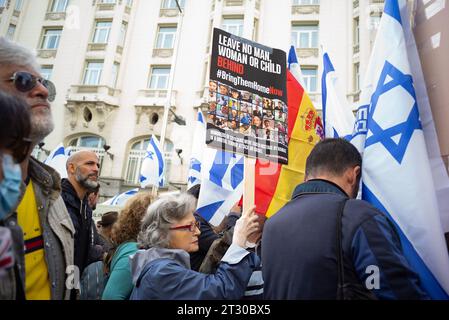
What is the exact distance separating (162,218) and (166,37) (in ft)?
56.0

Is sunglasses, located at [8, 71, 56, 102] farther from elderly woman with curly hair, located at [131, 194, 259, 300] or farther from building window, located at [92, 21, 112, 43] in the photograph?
building window, located at [92, 21, 112, 43]

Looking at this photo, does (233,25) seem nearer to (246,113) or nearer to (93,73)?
(93,73)

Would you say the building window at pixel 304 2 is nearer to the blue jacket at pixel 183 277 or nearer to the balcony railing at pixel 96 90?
the balcony railing at pixel 96 90

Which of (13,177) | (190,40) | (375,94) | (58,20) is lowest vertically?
(13,177)

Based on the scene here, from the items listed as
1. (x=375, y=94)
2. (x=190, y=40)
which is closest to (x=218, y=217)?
(x=375, y=94)

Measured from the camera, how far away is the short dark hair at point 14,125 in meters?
0.85

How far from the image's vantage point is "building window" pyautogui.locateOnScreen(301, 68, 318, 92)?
15384 mm

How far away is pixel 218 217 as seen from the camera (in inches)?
151

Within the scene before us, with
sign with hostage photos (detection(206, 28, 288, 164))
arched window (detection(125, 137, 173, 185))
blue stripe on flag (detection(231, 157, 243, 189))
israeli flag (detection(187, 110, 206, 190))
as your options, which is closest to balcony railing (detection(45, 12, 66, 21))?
arched window (detection(125, 137, 173, 185))

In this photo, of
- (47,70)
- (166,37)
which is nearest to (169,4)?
(166,37)

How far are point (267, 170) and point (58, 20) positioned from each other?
19.3 m

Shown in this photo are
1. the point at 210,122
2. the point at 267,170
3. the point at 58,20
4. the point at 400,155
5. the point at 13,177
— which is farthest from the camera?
the point at 58,20

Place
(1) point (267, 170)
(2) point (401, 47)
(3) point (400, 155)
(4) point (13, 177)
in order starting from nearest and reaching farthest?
(4) point (13, 177) → (3) point (400, 155) → (2) point (401, 47) → (1) point (267, 170)
